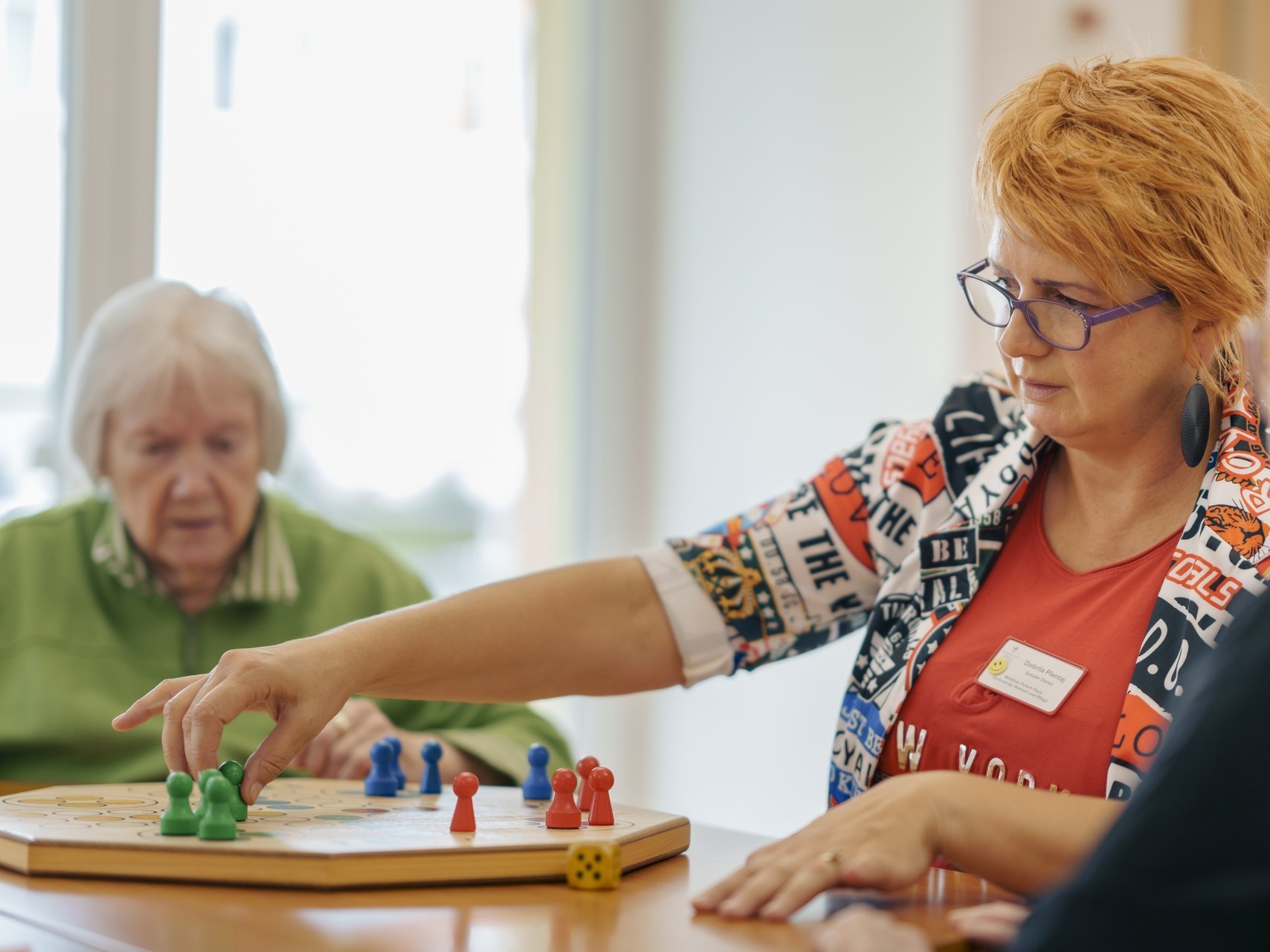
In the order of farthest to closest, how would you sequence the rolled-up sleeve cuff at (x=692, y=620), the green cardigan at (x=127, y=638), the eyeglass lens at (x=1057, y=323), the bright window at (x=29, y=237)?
1. the bright window at (x=29, y=237)
2. the green cardigan at (x=127, y=638)
3. the rolled-up sleeve cuff at (x=692, y=620)
4. the eyeglass lens at (x=1057, y=323)

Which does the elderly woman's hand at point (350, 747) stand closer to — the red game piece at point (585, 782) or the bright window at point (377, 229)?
the red game piece at point (585, 782)

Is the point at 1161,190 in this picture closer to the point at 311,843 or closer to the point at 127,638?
the point at 311,843

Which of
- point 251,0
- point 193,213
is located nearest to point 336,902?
point 193,213

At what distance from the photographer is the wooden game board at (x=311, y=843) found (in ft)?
3.34

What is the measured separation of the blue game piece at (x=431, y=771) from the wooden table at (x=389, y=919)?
40 cm

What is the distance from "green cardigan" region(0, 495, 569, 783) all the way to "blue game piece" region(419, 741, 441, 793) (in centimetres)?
35

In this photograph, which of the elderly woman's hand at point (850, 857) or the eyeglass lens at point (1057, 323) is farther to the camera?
the eyeglass lens at point (1057, 323)

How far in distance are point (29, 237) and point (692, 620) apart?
1.74m

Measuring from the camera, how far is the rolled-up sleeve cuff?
1.58m

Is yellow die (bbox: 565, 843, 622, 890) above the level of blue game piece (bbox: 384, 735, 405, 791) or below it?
above

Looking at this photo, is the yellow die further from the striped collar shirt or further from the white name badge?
the striped collar shirt

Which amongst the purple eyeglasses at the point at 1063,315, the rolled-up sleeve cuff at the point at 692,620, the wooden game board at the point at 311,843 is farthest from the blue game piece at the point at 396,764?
the purple eyeglasses at the point at 1063,315

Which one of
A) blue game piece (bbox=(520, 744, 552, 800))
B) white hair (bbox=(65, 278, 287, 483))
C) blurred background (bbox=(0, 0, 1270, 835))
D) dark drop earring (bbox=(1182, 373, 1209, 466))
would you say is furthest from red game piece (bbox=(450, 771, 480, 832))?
blurred background (bbox=(0, 0, 1270, 835))

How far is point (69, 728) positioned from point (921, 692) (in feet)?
3.70
